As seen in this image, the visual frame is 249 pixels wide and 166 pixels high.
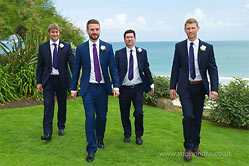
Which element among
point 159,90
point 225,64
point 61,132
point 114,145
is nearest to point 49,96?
point 61,132

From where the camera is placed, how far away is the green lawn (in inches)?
168

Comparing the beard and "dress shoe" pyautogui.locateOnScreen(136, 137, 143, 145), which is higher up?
the beard

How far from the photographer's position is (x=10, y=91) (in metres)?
8.68

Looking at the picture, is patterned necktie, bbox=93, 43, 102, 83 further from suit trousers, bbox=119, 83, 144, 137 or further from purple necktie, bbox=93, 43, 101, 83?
suit trousers, bbox=119, 83, 144, 137

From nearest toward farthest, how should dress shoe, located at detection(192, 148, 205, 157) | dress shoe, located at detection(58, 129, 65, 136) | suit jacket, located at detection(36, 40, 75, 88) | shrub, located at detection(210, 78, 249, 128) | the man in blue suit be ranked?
the man in blue suit < dress shoe, located at detection(192, 148, 205, 157) < suit jacket, located at detection(36, 40, 75, 88) < dress shoe, located at detection(58, 129, 65, 136) < shrub, located at detection(210, 78, 249, 128)

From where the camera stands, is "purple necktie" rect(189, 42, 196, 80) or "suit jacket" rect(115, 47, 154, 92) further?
"suit jacket" rect(115, 47, 154, 92)

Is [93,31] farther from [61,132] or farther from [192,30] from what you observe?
[61,132]

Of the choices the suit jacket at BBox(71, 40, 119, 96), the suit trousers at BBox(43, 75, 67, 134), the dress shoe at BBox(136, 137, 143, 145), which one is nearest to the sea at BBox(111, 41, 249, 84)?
the dress shoe at BBox(136, 137, 143, 145)

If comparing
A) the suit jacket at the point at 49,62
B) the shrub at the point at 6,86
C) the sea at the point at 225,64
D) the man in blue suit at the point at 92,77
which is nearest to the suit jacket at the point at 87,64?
the man in blue suit at the point at 92,77

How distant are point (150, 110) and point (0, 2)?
8938mm

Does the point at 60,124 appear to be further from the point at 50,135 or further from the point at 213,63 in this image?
the point at 213,63

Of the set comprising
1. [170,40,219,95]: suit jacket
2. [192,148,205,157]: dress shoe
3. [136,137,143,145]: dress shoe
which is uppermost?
[170,40,219,95]: suit jacket

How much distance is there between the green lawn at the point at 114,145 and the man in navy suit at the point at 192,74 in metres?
0.60

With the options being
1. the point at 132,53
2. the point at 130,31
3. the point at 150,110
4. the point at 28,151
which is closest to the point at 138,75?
the point at 132,53
